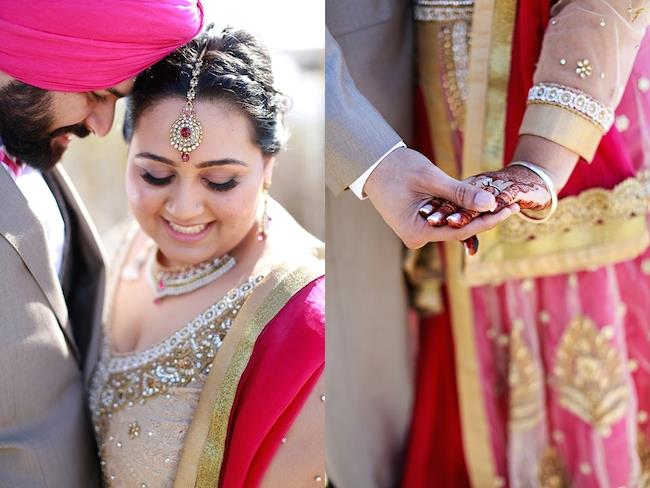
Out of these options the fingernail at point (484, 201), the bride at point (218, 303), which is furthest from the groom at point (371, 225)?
the bride at point (218, 303)

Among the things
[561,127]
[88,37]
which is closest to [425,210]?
[561,127]

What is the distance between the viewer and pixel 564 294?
1.26 metres

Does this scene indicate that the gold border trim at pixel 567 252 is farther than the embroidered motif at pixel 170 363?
Yes

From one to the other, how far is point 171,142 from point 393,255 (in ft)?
1.62

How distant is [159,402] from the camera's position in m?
1.03

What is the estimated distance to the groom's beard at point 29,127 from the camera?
97cm

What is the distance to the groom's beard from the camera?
970mm

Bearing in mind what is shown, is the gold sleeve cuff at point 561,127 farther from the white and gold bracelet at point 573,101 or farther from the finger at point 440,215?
the finger at point 440,215

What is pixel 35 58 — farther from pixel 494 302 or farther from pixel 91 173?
pixel 494 302

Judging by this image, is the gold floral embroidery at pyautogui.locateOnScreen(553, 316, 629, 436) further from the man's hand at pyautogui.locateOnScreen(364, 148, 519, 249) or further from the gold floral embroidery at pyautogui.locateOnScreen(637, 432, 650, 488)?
the man's hand at pyautogui.locateOnScreen(364, 148, 519, 249)

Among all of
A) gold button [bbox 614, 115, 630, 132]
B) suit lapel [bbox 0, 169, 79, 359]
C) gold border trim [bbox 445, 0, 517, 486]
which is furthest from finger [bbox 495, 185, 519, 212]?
suit lapel [bbox 0, 169, 79, 359]

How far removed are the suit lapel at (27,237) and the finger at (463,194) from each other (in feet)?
1.64

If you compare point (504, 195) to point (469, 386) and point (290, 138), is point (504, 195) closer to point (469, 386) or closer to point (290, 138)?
point (290, 138)

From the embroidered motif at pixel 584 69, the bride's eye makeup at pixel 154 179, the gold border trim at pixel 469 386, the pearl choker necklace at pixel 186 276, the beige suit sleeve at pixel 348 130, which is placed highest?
the embroidered motif at pixel 584 69
